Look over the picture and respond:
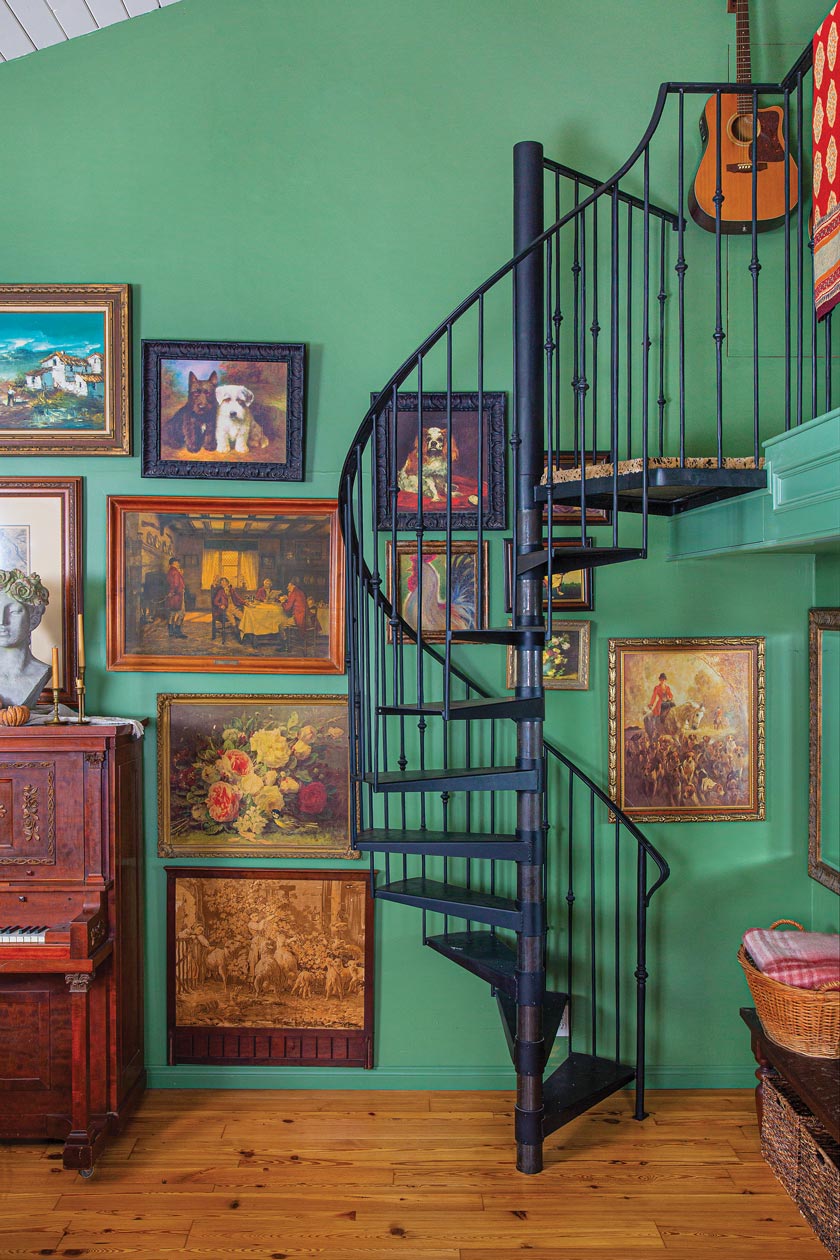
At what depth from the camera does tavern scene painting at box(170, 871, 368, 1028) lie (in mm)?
3281

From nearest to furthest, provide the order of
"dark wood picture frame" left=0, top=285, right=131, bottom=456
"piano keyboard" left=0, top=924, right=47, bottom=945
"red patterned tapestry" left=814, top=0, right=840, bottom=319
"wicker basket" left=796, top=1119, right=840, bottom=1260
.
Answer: "wicker basket" left=796, top=1119, right=840, bottom=1260
"red patterned tapestry" left=814, top=0, right=840, bottom=319
"piano keyboard" left=0, top=924, right=47, bottom=945
"dark wood picture frame" left=0, top=285, right=131, bottom=456

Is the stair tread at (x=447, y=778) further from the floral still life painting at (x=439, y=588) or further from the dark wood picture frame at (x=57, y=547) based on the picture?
the dark wood picture frame at (x=57, y=547)

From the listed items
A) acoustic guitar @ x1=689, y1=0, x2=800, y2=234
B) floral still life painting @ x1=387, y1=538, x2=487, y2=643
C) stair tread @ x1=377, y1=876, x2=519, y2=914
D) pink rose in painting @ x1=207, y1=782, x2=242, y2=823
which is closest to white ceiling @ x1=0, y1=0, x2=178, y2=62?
acoustic guitar @ x1=689, y1=0, x2=800, y2=234

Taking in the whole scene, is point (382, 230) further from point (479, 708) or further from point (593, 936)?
point (593, 936)

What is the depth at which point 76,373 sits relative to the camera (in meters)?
3.27

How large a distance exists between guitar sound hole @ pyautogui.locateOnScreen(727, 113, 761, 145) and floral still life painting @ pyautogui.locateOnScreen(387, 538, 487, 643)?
5.55ft

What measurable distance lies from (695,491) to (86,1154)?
2782mm

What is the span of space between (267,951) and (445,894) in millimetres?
793

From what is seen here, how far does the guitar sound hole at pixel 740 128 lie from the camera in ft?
10.4

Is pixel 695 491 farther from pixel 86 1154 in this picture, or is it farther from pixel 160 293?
pixel 86 1154

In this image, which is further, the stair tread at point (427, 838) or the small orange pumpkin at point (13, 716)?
the small orange pumpkin at point (13, 716)

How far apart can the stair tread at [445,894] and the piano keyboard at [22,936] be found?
1054 millimetres

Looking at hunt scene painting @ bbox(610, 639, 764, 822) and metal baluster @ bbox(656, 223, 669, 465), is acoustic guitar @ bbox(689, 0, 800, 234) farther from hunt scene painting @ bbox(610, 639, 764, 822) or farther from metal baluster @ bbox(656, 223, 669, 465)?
hunt scene painting @ bbox(610, 639, 764, 822)

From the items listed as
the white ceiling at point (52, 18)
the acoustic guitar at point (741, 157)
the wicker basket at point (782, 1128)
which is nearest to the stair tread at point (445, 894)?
the wicker basket at point (782, 1128)
